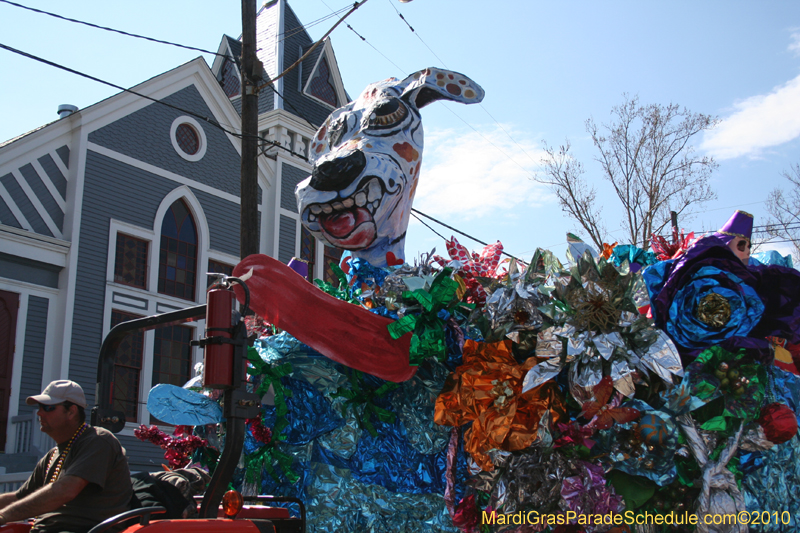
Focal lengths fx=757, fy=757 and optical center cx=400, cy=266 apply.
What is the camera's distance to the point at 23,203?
41.6 ft

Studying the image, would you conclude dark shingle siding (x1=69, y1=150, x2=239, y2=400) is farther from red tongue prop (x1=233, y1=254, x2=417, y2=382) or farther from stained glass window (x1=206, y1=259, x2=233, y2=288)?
red tongue prop (x1=233, y1=254, x2=417, y2=382)

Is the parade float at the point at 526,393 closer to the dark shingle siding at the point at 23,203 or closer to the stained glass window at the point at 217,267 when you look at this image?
the dark shingle siding at the point at 23,203

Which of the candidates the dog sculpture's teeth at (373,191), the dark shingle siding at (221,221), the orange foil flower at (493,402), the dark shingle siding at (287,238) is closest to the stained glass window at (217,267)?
the dark shingle siding at (221,221)

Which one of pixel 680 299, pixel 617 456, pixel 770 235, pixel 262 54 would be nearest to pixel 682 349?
pixel 680 299

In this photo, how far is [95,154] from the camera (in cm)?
1378

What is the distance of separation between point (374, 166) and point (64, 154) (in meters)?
11.0

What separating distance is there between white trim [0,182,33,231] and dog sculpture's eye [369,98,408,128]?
10061 mm

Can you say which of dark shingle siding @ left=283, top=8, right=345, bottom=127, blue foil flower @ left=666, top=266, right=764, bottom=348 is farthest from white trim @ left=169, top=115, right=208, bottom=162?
blue foil flower @ left=666, top=266, right=764, bottom=348

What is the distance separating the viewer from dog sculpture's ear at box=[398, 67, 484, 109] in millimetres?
4586

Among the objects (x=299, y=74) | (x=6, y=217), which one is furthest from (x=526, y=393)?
(x=299, y=74)

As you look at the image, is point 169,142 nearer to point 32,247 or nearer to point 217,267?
point 217,267

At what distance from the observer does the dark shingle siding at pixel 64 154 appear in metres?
13.4

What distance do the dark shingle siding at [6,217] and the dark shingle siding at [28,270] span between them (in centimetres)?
57

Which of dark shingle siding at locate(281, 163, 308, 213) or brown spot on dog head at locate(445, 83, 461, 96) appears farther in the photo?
dark shingle siding at locate(281, 163, 308, 213)
